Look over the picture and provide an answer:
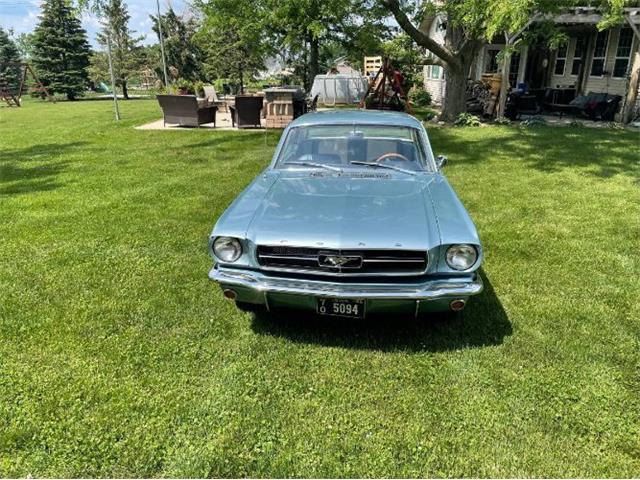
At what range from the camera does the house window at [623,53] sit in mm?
14844

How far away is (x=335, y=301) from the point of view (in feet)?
9.72

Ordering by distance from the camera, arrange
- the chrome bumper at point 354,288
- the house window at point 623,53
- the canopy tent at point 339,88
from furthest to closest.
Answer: the canopy tent at point 339,88 < the house window at point 623,53 < the chrome bumper at point 354,288

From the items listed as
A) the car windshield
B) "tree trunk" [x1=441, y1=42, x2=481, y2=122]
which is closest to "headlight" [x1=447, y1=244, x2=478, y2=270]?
the car windshield

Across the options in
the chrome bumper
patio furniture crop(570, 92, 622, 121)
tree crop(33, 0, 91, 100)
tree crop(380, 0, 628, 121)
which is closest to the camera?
the chrome bumper

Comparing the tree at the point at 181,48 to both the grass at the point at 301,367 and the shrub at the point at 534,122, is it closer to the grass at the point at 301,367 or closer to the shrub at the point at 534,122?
the shrub at the point at 534,122

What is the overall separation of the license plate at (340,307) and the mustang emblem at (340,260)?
0.70 feet

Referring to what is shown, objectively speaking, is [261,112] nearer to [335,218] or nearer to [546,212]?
[546,212]

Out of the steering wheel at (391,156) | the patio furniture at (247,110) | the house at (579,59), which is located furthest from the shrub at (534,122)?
the steering wheel at (391,156)

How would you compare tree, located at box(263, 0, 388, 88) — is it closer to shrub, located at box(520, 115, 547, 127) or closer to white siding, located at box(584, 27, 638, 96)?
shrub, located at box(520, 115, 547, 127)

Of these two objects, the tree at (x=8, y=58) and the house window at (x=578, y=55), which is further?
the tree at (x=8, y=58)

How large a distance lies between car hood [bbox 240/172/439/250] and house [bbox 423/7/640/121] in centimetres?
1234

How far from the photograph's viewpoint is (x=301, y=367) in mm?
3055

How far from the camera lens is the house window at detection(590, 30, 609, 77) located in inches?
615

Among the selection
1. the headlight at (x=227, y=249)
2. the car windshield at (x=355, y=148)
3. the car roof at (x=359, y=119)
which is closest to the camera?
the headlight at (x=227, y=249)
